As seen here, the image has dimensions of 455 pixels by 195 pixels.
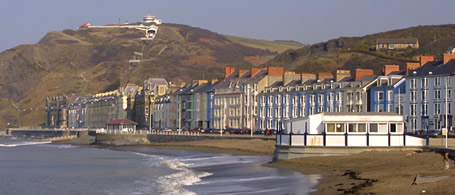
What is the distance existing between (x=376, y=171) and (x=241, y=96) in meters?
77.4

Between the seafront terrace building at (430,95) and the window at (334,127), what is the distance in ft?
110

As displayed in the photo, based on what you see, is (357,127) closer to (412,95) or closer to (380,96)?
(412,95)

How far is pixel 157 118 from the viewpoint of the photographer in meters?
143

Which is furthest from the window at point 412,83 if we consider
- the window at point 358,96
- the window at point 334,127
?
the window at point 334,127

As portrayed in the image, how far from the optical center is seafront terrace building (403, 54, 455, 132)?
77875mm

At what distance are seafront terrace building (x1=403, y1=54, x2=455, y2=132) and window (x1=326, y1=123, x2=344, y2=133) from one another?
3358 centimetres

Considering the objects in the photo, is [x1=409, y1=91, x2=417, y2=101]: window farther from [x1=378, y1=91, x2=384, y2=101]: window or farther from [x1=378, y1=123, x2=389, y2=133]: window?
[x1=378, y1=123, x2=389, y2=133]: window

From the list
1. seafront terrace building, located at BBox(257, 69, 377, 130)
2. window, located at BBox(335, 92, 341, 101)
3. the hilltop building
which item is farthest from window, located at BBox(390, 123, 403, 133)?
the hilltop building

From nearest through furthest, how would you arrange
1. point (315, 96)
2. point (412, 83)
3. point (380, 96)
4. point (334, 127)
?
point (334, 127) < point (412, 83) < point (380, 96) < point (315, 96)

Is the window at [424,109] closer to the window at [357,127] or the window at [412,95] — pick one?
the window at [412,95]

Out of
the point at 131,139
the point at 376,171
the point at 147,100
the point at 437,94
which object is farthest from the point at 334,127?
the point at 147,100

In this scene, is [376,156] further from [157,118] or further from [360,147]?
[157,118]

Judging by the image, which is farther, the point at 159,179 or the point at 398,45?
the point at 398,45

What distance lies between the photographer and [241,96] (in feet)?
367
